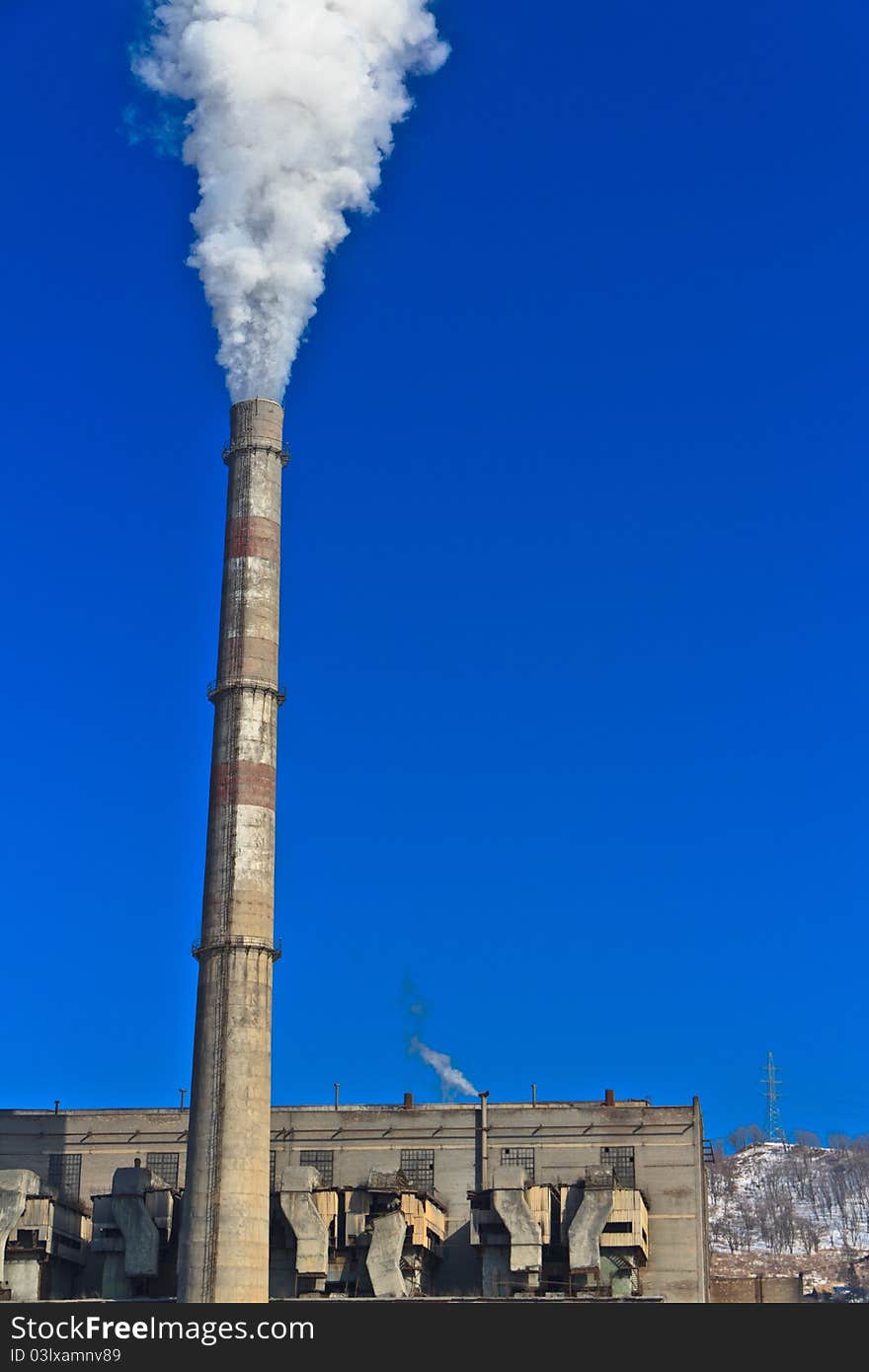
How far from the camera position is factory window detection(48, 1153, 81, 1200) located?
60625 millimetres

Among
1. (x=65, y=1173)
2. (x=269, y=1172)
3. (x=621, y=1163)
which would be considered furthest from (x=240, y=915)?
(x=621, y=1163)

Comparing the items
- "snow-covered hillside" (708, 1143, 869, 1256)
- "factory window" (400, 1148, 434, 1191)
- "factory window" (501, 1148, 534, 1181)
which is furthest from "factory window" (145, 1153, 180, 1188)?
"snow-covered hillside" (708, 1143, 869, 1256)

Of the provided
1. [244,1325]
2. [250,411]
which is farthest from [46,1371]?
[250,411]

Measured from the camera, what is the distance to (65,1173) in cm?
6091

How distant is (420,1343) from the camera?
34.5 meters

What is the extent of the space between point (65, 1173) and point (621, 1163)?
63.1ft

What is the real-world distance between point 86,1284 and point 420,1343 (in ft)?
83.8

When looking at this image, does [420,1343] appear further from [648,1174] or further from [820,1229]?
[820,1229]

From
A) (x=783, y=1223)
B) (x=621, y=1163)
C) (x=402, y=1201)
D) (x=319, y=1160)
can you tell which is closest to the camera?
(x=402, y=1201)

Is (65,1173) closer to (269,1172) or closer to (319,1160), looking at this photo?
(319,1160)

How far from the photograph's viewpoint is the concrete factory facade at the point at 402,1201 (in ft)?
177

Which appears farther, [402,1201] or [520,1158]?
[520,1158]

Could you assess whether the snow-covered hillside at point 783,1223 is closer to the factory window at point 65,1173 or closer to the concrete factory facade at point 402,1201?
the concrete factory facade at point 402,1201

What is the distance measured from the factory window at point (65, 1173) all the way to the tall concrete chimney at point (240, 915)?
36.6 feet
